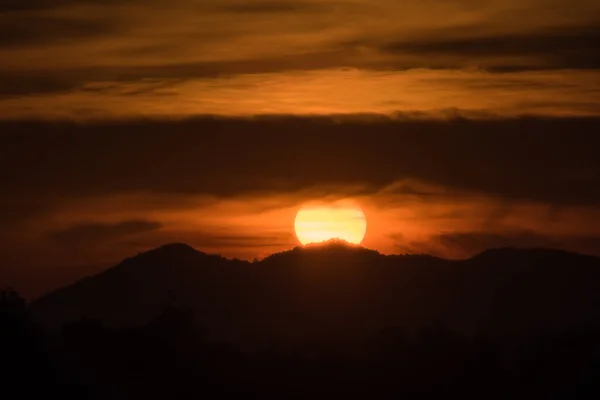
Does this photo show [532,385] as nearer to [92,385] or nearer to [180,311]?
[180,311]

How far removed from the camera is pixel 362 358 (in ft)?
365

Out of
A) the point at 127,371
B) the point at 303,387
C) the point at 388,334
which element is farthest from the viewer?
the point at 388,334

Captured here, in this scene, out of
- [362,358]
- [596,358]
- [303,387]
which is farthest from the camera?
[362,358]

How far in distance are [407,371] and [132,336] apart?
67.2 feet

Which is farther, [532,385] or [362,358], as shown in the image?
[362,358]

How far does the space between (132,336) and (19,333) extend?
35.7 metres

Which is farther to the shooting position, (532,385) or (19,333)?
(532,385)

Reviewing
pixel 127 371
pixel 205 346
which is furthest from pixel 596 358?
pixel 127 371

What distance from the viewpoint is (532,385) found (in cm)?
10256

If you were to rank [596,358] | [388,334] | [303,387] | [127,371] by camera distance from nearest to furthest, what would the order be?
[127,371] < [303,387] < [596,358] < [388,334]

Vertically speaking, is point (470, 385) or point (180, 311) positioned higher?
Answer: point (180, 311)

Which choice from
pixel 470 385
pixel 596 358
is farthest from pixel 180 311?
pixel 596 358

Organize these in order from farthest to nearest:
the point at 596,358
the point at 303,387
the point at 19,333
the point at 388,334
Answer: the point at 388,334, the point at 596,358, the point at 303,387, the point at 19,333

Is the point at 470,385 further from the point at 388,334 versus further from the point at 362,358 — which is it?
the point at 388,334
